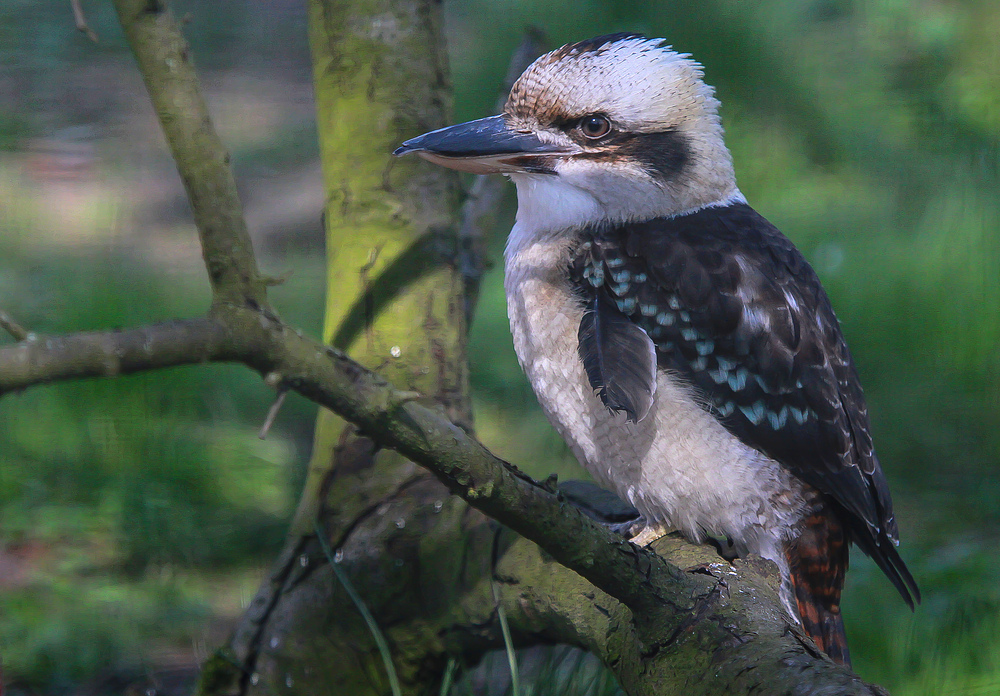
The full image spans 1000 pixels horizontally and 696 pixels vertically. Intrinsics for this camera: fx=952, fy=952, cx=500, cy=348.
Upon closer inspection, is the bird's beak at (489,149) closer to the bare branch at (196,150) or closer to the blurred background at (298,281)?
the bare branch at (196,150)

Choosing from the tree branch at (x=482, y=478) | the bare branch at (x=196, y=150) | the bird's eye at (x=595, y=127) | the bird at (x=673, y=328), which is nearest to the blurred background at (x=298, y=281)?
the bird at (x=673, y=328)

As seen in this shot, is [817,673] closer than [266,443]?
Yes

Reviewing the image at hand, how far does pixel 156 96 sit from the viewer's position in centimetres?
116

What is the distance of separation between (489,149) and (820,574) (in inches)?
39.4

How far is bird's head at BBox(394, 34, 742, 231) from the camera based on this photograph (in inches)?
69.5

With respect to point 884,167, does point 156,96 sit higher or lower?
higher

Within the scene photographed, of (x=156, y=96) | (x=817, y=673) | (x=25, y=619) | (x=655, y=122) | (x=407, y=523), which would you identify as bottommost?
(x=25, y=619)

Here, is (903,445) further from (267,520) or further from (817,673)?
(817,673)

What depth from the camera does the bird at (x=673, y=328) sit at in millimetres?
1670

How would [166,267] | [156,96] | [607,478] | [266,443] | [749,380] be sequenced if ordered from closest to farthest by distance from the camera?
[156,96], [749,380], [607,478], [266,443], [166,267]

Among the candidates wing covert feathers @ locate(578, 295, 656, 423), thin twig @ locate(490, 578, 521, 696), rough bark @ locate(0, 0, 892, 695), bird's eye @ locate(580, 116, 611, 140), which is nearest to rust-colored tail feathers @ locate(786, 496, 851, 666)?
rough bark @ locate(0, 0, 892, 695)

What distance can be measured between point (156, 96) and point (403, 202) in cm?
97

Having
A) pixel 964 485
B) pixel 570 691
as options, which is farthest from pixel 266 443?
pixel 964 485

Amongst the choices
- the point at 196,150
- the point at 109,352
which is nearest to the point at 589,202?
the point at 196,150
